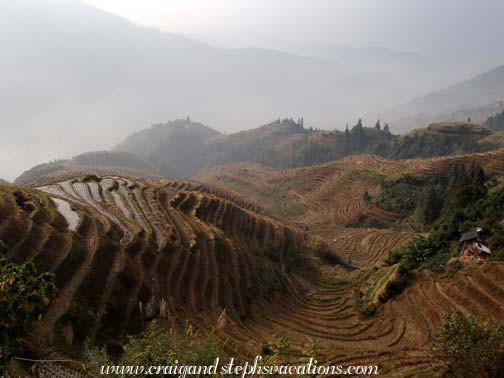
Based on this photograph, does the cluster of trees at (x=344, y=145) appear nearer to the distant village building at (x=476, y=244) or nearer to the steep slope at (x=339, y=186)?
the steep slope at (x=339, y=186)

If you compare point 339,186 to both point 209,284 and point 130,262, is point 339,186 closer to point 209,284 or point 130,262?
point 209,284

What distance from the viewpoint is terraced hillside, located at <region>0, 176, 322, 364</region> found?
48.5 feet

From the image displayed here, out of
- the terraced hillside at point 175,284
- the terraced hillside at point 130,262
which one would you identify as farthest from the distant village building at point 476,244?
the terraced hillside at point 130,262

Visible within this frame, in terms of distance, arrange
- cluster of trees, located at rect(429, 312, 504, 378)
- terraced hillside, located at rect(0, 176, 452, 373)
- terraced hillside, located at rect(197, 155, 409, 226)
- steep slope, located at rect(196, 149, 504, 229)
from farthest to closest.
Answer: terraced hillside, located at rect(197, 155, 409, 226), steep slope, located at rect(196, 149, 504, 229), terraced hillside, located at rect(0, 176, 452, 373), cluster of trees, located at rect(429, 312, 504, 378)

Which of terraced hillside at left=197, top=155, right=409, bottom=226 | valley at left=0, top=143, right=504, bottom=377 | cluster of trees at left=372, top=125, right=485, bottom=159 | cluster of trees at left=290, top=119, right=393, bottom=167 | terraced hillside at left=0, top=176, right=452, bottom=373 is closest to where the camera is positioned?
terraced hillside at left=0, top=176, right=452, bottom=373

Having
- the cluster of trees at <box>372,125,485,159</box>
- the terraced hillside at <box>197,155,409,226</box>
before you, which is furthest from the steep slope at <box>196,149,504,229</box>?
the cluster of trees at <box>372,125,485,159</box>

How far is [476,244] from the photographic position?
21188mm

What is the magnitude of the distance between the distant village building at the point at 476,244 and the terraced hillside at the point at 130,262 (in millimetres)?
13534

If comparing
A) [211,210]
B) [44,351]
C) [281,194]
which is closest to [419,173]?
[281,194]

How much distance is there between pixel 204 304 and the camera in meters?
20.0

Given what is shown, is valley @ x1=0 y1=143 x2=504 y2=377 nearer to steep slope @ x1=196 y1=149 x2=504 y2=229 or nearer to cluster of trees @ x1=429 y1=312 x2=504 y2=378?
cluster of trees @ x1=429 y1=312 x2=504 y2=378

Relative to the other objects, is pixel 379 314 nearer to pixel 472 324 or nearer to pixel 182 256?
pixel 472 324

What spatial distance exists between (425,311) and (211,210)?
2478 cm

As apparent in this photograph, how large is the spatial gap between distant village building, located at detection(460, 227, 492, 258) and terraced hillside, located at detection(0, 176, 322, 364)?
1353 centimetres
